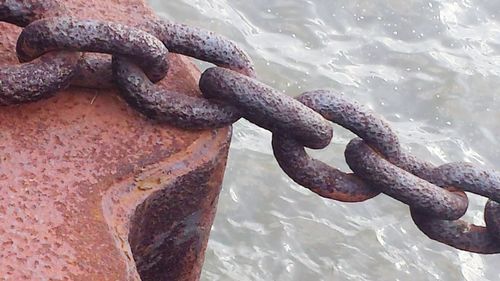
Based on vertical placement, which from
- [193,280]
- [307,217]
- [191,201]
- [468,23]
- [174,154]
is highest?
[174,154]

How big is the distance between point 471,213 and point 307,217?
69 centimetres

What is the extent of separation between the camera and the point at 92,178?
1460 mm

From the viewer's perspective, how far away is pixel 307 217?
11.9ft

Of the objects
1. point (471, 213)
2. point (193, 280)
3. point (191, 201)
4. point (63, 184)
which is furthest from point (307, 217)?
point (63, 184)

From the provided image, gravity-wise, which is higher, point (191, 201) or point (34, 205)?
point (34, 205)

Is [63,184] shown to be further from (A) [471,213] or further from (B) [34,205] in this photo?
(A) [471,213]

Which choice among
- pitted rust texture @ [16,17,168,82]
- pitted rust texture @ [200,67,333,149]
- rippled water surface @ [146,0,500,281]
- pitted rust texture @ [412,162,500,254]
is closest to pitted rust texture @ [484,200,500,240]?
A: pitted rust texture @ [412,162,500,254]

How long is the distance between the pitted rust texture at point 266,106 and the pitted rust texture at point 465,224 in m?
0.27

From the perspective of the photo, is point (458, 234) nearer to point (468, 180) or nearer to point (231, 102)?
point (468, 180)

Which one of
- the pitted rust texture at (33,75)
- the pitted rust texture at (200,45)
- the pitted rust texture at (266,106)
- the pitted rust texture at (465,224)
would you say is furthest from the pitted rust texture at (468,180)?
the pitted rust texture at (33,75)

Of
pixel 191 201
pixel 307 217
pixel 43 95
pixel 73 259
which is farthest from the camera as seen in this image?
pixel 307 217

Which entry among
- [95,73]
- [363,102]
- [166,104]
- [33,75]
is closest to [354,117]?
[166,104]

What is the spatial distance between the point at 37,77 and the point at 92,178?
19 cm

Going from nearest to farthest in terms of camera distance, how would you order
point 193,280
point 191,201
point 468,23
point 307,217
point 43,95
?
point 43,95, point 191,201, point 193,280, point 307,217, point 468,23
